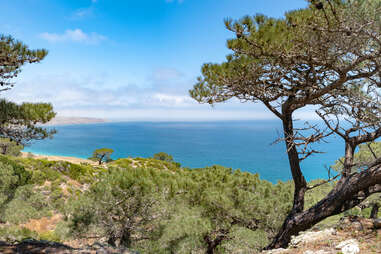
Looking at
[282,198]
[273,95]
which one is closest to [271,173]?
[282,198]

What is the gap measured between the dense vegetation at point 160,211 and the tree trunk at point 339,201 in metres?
A: 1.61

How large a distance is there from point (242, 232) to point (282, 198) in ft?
6.21

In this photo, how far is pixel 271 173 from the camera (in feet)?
167

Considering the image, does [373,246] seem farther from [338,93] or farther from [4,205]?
[4,205]

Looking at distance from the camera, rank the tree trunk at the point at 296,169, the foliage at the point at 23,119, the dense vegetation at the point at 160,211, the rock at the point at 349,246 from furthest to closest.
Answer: the dense vegetation at the point at 160,211, the foliage at the point at 23,119, the tree trunk at the point at 296,169, the rock at the point at 349,246

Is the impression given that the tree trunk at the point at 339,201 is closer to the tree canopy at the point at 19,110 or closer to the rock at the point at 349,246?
the rock at the point at 349,246

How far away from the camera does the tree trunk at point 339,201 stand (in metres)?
3.87

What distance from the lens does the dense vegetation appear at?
19.5 ft

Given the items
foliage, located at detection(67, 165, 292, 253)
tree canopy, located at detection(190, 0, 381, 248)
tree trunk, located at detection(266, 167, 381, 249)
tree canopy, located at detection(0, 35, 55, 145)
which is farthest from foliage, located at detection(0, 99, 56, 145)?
tree trunk, located at detection(266, 167, 381, 249)

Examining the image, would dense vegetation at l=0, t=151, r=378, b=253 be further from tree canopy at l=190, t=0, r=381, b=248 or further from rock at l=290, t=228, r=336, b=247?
rock at l=290, t=228, r=336, b=247

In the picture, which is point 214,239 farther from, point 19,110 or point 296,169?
point 19,110

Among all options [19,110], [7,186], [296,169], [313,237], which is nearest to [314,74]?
[296,169]

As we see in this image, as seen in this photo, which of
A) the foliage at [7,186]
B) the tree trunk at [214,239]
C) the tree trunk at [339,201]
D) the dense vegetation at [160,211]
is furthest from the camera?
the tree trunk at [214,239]

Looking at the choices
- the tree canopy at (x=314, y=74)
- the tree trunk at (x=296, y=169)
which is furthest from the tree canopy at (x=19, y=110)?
the tree trunk at (x=296, y=169)
